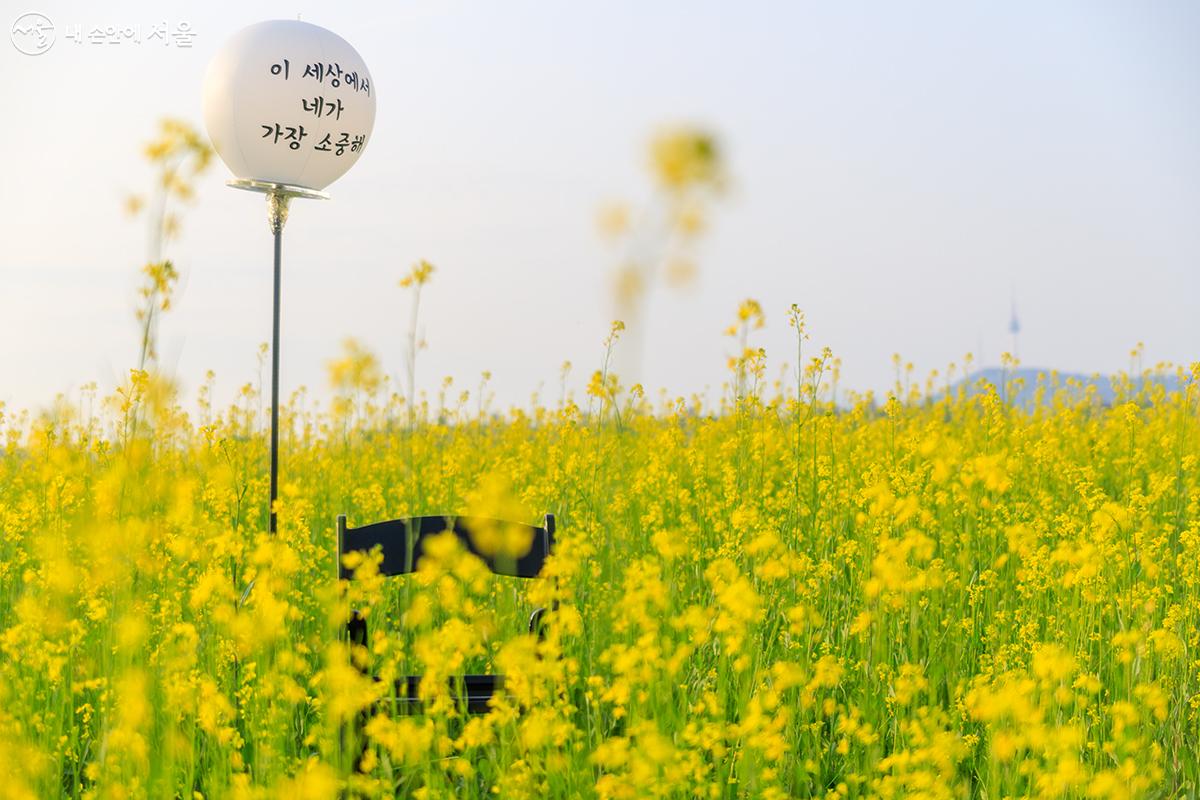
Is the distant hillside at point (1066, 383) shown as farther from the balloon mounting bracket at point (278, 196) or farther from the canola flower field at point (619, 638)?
the balloon mounting bracket at point (278, 196)

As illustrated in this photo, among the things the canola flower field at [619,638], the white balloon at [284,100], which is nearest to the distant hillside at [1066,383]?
the canola flower field at [619,638]

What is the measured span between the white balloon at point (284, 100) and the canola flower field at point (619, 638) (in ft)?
2.98

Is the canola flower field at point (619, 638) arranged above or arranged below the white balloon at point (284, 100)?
below

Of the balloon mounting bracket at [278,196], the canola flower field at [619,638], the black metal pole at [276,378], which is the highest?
the balloon mounting bracket at [278,196]

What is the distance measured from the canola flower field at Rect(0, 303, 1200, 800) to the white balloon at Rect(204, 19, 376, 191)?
910 mm

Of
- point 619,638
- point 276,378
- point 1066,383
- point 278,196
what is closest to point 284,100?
point 278,196

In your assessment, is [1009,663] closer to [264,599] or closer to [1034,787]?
[1034,787]

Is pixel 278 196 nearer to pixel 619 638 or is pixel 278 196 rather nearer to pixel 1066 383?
pixel 619 638

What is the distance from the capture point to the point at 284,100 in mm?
3369

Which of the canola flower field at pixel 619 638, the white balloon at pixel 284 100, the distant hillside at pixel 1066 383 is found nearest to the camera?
the canola flower field at pixel 619 638

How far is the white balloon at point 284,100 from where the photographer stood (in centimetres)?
335

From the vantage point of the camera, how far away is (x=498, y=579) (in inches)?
137

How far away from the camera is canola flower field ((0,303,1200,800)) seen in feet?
6.13

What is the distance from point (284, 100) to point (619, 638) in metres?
2.05
